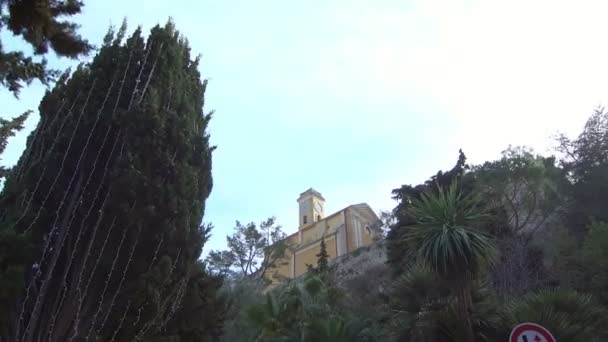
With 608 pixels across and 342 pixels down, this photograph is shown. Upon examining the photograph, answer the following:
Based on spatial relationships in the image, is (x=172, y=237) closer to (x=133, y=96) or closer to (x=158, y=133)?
(x=158, y=133)

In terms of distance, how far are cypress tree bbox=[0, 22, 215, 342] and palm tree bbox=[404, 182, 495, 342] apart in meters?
4.34

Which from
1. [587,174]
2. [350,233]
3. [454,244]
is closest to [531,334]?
[454,244]

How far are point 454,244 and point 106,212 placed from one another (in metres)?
6.06

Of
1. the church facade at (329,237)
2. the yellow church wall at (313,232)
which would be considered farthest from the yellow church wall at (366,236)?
the yellow church wall at (313,232)

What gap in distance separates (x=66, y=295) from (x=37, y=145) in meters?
3.03

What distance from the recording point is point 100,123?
Answer: 9859 mm

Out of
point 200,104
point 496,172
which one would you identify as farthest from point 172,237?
point 496,172

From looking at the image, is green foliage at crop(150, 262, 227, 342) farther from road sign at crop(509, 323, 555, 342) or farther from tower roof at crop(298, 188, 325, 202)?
tower roof at crop(298, 188, 325, 202)

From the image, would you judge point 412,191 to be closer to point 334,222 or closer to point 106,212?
point 106,212

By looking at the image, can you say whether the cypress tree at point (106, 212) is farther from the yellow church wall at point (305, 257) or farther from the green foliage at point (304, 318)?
the yellow church wall at point (305, 257)

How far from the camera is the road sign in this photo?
452 centimetres

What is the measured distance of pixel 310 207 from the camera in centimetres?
4478

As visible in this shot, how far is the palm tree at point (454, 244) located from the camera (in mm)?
8367

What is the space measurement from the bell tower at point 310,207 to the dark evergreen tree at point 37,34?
39.2 metres
